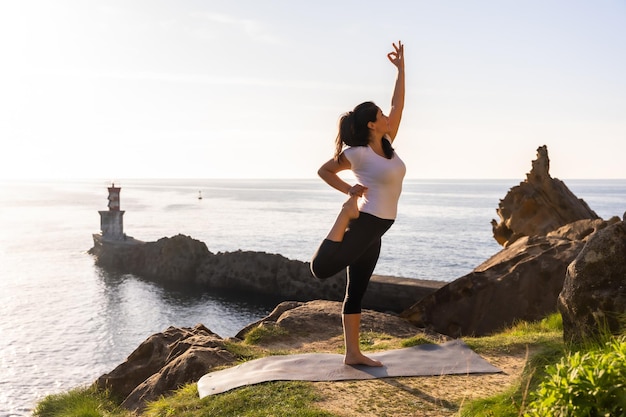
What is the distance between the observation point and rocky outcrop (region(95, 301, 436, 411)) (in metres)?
8.77

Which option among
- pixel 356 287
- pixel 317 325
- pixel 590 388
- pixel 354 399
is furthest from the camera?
pixel 317 325

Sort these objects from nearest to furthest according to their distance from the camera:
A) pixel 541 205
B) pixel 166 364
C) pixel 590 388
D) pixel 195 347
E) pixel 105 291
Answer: pixel 590 388 → pixel 195 347 → pixel 166 364 → pixel 541 205 → pixel 105 291

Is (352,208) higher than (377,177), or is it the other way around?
(377,177)

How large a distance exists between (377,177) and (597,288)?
9.35 feet

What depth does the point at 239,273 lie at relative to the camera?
51.2 m

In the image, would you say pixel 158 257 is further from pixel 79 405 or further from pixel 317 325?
pixel 79 405

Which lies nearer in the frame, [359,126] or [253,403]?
[253,403]

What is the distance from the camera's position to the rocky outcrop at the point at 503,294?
14.8 meters

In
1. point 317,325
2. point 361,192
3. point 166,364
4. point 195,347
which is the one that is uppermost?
point 361,192

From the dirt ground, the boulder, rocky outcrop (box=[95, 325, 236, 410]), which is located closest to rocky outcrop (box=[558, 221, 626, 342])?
the dirt ground

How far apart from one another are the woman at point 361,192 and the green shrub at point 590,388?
296 cm

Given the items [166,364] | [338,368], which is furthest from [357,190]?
[166,364]

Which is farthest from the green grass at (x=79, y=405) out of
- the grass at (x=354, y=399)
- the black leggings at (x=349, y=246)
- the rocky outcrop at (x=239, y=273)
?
the rocky outcrop at (x=239, y=273)

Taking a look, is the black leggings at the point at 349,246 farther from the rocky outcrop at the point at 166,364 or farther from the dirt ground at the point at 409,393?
the rocky outcrop at the point at 166,364
